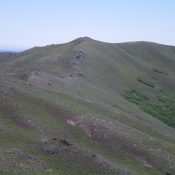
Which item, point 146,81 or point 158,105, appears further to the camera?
point 146,81

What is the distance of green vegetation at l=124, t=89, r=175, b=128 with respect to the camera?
84.4m

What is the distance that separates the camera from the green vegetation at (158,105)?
3324 inches

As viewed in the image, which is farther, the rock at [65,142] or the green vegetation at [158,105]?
the green vegetation at [158,105]

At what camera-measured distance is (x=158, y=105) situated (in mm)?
95312

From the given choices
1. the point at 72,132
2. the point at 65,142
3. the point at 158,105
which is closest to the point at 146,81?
the point at 158,105

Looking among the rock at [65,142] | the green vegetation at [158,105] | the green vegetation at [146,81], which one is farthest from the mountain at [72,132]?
the green vegetation at [146,81]

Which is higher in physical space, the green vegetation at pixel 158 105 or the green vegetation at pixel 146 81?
the green vegetation at pixel 146 81

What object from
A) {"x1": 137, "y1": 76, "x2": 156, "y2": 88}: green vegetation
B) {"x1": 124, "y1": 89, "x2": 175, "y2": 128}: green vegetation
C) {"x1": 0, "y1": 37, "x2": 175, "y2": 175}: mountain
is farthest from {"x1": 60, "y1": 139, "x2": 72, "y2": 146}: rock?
{"x1": 137, "y1": 76, "x2": 156, "y2": 88}: green vegetation

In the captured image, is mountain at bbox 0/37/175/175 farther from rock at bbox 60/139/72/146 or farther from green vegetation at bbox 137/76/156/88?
green vegetation at bbox 137/76/156/88

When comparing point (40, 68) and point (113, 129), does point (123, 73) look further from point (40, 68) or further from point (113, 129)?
point (113, 129)

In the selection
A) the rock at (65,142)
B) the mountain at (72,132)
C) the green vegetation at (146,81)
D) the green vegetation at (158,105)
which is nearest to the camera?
the mountain at (72,132)

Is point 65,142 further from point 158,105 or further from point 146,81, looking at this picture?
point 146,81

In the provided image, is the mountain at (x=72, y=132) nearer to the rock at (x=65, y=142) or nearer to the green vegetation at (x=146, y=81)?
the rock at (x=65, y=142)

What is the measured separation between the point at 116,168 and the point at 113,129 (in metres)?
11.8
